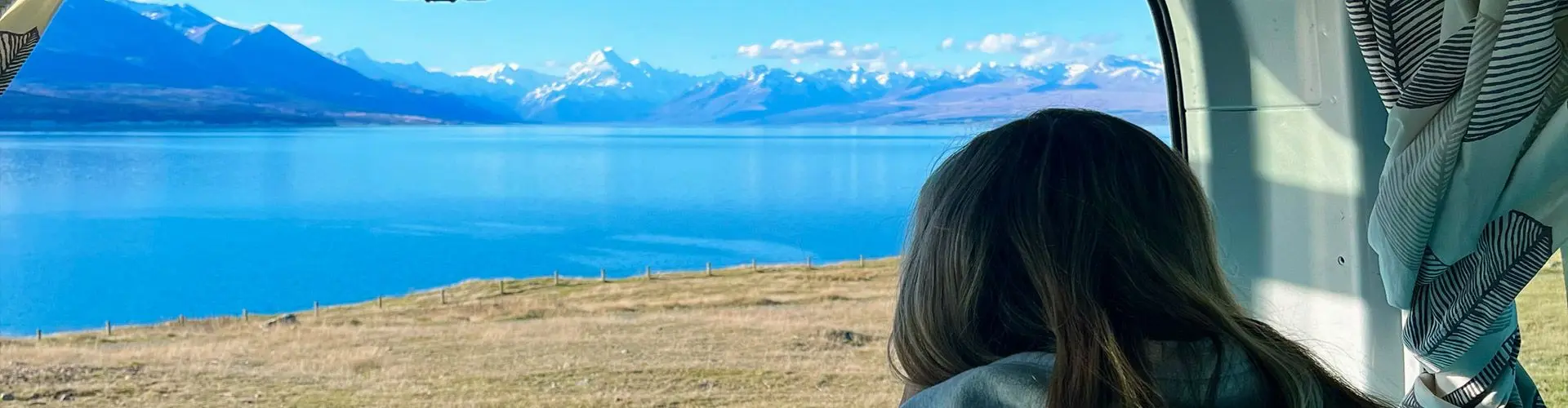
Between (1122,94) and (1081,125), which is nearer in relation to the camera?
(1081,125)

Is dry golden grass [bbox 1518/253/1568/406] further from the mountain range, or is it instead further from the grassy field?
the mountain range

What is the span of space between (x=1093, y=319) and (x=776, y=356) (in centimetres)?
525

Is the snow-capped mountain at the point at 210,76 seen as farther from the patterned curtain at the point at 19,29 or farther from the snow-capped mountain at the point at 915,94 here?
the patterned curtain at the point at 19,29

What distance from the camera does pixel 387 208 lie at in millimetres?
29422

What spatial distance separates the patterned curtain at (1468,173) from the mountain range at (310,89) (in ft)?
36.2

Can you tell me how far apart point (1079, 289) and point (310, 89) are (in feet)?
138

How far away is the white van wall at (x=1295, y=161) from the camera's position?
1703mm

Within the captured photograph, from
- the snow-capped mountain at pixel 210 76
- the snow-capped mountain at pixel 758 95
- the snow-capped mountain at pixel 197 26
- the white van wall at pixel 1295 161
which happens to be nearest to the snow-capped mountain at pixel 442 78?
the snow-capped mountain at pixel 210 76

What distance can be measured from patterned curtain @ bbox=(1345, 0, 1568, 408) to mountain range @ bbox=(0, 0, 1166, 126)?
11024 millimetres

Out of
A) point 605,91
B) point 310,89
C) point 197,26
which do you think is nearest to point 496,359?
point 310,89

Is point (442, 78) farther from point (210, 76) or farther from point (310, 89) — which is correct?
point (210, 76)

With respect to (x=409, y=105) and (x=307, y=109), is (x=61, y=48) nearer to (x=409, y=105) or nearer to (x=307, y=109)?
(x=307, y=109)

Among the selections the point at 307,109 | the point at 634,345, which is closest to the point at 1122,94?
the point at 634,345

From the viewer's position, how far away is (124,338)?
7160mm
